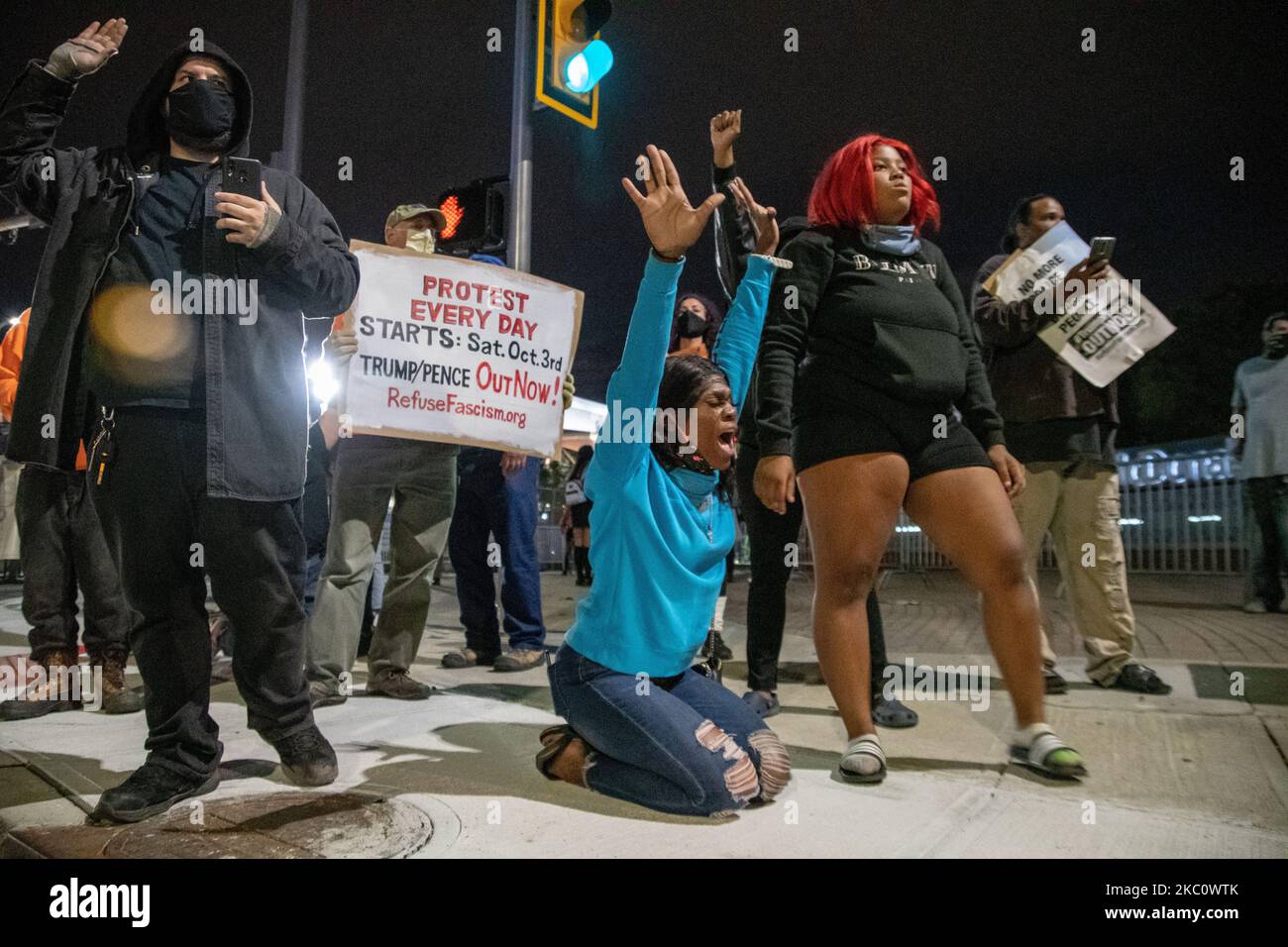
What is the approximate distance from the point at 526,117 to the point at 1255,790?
531 centimetres

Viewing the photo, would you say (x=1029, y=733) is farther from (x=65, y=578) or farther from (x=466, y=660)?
(x=65, y=578)

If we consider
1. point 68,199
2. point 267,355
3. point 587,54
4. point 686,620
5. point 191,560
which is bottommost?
point 686,620

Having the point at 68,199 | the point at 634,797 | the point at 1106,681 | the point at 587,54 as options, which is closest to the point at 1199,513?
the point at 1106,681

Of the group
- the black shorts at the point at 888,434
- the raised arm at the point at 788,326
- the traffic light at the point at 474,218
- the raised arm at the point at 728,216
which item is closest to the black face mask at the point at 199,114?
the raised arm at the point at 728,216

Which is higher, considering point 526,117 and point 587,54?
point 587,54

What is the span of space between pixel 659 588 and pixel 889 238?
1371 mm

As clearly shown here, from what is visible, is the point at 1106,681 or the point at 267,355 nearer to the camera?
the point at 267,355

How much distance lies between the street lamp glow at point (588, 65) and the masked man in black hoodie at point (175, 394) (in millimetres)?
3556

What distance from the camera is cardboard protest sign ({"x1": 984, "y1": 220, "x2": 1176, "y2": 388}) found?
3637 mm

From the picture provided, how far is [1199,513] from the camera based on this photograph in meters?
12.5

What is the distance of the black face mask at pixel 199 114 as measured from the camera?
244cm

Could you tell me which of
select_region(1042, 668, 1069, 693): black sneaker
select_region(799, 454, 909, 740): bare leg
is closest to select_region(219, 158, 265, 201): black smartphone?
select_region(799, 454, 909, 740): bare leg

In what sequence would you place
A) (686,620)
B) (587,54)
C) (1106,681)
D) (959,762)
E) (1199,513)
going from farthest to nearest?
(1199,513) → (587,54) → (1106,681) → (959,762) → (686,620)

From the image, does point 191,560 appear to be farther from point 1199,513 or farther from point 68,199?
point 1199,513
